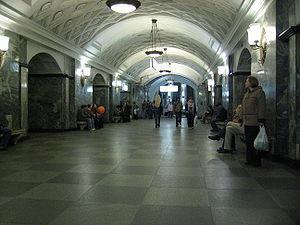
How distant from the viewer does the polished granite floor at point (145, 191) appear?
3279 mm

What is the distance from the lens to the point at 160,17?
598 inches

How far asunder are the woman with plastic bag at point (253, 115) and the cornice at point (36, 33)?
6.53 m

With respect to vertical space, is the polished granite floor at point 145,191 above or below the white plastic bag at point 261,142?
below

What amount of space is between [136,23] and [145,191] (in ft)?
42.7

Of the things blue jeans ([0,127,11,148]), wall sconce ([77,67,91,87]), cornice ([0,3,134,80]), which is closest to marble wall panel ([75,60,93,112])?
wall sconce ([77,67,91,87])

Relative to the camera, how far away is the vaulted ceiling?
10.9m

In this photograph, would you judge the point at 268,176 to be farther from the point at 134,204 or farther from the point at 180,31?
the point at 180,31

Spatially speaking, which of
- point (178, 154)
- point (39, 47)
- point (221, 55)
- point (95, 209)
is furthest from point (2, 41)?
point (221, 55)

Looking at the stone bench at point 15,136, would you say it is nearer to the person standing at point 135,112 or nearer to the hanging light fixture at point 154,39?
the hanging light fixture at point 154,39

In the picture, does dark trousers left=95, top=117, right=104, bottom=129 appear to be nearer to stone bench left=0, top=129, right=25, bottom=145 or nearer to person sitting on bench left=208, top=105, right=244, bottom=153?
stone bench left=0, top=129, right=25, bottom=145

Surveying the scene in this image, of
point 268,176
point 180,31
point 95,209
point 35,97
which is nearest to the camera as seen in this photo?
point 95,209

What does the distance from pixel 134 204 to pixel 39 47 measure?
979 centimetres

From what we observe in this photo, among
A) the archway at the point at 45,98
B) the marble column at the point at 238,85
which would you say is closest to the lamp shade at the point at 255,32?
the marble column at the point at 238,85

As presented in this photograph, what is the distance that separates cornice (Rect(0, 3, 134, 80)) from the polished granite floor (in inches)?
170
